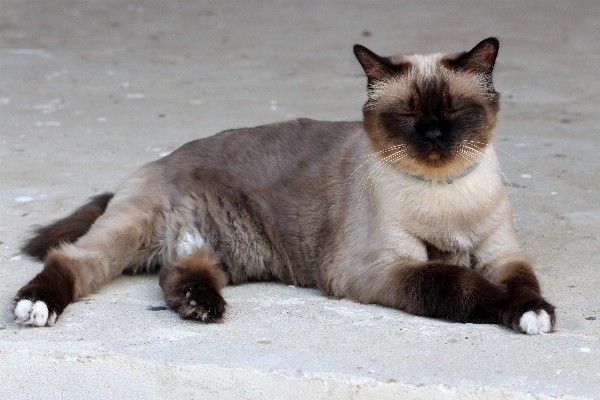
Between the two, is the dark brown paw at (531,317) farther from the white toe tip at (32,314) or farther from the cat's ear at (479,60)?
the white toe tip at (32,314)

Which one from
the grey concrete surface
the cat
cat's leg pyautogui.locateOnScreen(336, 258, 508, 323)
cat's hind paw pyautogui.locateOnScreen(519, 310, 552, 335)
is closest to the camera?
the grey concrete surface

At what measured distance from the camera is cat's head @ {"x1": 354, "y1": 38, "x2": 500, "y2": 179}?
3.96 m

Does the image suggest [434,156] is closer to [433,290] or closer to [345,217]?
[433,290]

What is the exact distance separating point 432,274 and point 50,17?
32.1 ft

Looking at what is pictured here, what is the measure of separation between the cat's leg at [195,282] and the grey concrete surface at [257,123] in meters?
0.09

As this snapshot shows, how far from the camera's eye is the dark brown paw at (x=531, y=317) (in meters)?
3.69

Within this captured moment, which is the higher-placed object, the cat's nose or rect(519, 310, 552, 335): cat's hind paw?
the cat's nose

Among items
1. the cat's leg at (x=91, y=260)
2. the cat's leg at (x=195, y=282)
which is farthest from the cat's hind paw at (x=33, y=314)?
the cat's leg at (x=195, y=282)

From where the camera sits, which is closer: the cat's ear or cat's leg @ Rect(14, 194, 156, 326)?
cat's leg @ Rect(14, 194, 156, 326)

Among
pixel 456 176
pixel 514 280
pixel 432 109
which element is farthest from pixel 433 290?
pixel 432 109

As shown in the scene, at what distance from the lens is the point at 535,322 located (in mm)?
3691

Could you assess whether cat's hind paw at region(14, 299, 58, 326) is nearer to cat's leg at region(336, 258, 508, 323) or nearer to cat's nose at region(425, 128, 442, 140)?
cat's leg at region(336, 258, 508, 323)

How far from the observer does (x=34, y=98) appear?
8.64 meters

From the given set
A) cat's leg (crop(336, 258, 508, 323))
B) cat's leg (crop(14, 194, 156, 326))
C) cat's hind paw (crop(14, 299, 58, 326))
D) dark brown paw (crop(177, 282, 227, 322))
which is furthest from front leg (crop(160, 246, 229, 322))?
cat's leg (crop(336, 258, 508, 323))
